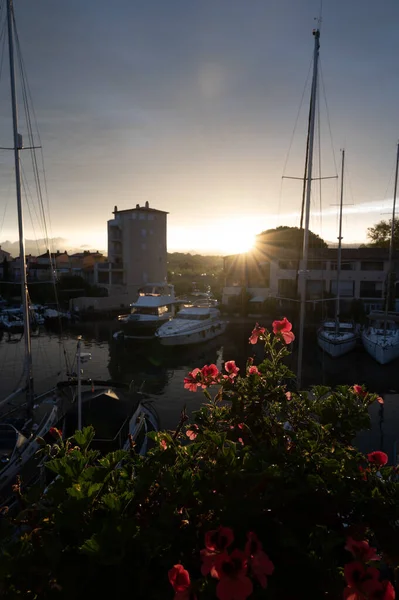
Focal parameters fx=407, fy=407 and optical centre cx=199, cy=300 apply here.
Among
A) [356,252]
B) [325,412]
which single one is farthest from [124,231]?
[325,412]

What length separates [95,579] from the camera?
6.50 ft

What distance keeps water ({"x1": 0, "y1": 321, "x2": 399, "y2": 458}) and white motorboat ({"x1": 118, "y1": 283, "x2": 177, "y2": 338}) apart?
0.97 metres

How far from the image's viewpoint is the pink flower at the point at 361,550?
2.05 meters

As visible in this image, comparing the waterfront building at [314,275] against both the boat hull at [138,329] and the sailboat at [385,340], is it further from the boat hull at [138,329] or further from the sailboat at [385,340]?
the boat hull at [138,329]

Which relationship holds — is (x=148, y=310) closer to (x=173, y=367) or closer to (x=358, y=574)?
(x=173, y=367)

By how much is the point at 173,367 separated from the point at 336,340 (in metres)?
12.5

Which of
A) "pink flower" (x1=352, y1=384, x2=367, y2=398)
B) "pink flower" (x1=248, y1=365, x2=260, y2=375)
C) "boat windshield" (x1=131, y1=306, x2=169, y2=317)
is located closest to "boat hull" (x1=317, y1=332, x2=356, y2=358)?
"boat windshield" (x1=131, y1=306, x2=169, y2=317)

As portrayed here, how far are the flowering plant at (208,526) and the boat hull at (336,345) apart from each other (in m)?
29.1

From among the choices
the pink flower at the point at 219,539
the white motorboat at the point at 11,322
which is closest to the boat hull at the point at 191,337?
the white motorboat at the point at 11,322

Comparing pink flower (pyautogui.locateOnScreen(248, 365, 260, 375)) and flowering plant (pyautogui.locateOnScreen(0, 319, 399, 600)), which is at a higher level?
pink flower (pyautogui.locateOnScreen(248, 365, 260, 375))

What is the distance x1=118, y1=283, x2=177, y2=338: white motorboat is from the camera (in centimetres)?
3581

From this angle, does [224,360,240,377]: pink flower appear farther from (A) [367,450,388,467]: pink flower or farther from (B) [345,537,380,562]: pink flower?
(B) [345,537,380,562]: pink flower

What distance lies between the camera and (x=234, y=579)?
1834 mm

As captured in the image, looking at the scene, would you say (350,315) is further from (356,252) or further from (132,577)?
(132,577)
